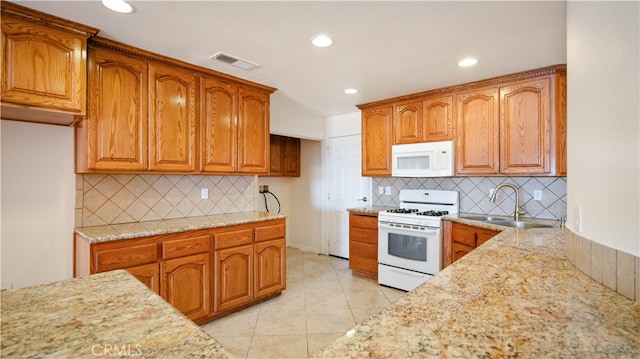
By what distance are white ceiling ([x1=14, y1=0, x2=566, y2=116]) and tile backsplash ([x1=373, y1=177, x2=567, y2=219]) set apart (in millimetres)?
1099

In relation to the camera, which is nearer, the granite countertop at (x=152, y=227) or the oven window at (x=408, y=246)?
the granite countertop at (x=152, y=227)

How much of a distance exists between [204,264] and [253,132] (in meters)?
1.37

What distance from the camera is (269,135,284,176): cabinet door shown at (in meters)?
4.95

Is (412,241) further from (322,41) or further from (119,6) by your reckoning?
(119,6)

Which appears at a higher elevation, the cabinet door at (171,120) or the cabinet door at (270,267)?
the cabinet door at (171,120)

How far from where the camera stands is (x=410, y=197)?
3850mm

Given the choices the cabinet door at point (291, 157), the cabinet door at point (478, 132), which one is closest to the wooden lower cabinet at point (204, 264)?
the cabinet door at point (478, 132)

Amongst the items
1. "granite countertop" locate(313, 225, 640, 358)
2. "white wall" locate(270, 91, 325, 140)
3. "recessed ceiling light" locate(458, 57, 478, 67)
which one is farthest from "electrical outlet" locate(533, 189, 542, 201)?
"white wall" locate(270, 91, 325, 140)

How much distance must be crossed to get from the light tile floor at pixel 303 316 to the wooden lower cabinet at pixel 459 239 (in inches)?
27.6

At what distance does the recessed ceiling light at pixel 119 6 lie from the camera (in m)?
1.69

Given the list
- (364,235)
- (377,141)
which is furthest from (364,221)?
(377,141)

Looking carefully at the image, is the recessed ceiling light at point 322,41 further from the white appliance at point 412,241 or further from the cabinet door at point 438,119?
the white appliance at point 412,241

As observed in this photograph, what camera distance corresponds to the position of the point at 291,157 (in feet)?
17.0

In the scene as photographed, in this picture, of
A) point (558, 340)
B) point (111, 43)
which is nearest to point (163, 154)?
point (111, 43)
